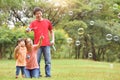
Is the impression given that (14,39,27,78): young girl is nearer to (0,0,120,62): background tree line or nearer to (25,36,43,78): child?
(25,36,43,78): child

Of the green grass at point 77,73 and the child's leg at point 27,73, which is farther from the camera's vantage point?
the green grass at point 77,73

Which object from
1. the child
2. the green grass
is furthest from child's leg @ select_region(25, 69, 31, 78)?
the green grass

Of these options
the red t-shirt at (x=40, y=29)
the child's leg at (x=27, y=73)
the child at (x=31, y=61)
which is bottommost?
the child's leg at (x=27, y=73)

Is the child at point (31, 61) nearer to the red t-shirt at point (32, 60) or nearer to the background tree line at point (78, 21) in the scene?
the red t-shirt at point (32, 60)

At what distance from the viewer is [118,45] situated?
49.7 meters

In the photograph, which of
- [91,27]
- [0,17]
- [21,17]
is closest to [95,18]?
[91,27]

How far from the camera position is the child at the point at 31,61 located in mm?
9500

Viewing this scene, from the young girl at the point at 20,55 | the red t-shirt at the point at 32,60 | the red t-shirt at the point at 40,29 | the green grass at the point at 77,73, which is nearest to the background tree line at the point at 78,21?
the green grass at the point at 77,73

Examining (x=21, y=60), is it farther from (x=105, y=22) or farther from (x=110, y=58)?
(x=110, y=58)

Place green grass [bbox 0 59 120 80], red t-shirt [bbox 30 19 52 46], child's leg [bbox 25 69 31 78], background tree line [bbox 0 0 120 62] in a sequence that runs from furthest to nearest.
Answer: background tree line [bbox 0 0 120 62]
green grass [bbox 0 59 120 80]
red t-shirt [bbox 30 19 52 46]
child's leg [bbox 25 69 31 78]

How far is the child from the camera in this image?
9500mm

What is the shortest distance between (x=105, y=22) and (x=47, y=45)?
36.7 meters

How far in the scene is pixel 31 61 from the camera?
31.3ft

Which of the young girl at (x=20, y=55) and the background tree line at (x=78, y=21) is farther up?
the background tree line at (x=78, y=21)
